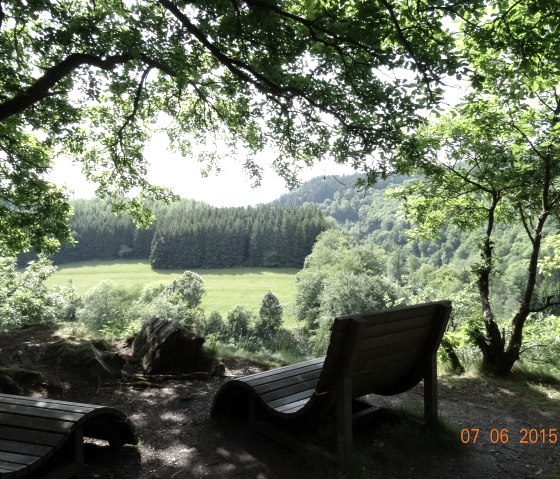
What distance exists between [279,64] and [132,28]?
2178 mm

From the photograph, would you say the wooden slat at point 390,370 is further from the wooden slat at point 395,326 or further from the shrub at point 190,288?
the shrub at point 190,288

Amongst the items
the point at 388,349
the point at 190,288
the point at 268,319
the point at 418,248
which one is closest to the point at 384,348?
the point at 388,349

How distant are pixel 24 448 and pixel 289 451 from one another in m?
2.38

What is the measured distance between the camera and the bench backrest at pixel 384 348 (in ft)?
10.6

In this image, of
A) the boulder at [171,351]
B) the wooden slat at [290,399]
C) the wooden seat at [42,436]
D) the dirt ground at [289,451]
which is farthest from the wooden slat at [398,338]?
the boulder at [171,351]

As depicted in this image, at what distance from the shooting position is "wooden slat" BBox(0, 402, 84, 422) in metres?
3.10

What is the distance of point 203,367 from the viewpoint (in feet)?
23.1

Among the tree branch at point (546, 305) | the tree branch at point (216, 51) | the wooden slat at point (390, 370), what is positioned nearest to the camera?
the wooden slat at point (390, 370)

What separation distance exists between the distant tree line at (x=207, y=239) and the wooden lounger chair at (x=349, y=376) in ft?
288

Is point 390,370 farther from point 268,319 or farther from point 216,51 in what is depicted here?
point 268,319

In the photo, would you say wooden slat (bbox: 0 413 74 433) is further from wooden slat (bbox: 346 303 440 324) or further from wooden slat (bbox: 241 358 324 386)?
wooden slat (bbox: 346 303 440 324)

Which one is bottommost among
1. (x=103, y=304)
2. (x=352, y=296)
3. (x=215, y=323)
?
(x=215, y=323)

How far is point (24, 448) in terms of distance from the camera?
2.84m

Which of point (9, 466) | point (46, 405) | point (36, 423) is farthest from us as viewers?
point (46, 405)
